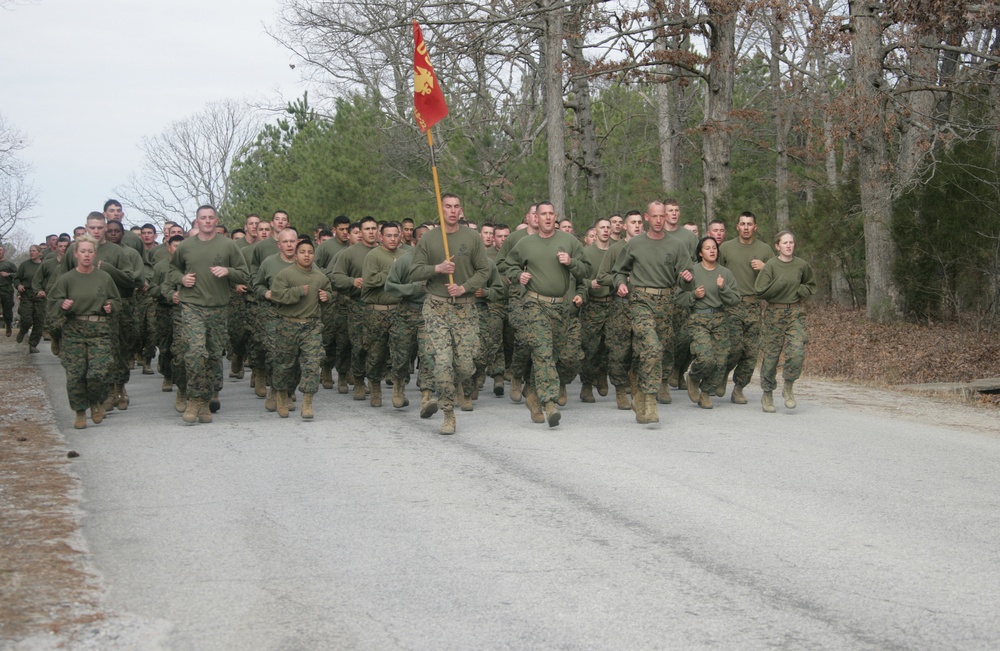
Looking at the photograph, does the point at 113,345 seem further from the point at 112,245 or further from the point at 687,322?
the point at 687,322

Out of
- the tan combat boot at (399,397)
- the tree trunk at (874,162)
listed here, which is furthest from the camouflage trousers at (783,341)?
the tree trunk at (874,162)

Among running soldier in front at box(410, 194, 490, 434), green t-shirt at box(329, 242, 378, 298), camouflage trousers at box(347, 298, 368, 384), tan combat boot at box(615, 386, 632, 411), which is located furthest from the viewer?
green t-shirt at box(329, 242, 378, 298)

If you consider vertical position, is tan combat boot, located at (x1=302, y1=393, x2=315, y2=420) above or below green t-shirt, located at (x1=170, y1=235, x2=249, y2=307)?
below

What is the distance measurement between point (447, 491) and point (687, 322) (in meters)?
6.08

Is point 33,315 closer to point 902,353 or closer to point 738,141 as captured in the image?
point 902,353

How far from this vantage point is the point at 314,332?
43.1 feet

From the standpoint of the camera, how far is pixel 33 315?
951 inches

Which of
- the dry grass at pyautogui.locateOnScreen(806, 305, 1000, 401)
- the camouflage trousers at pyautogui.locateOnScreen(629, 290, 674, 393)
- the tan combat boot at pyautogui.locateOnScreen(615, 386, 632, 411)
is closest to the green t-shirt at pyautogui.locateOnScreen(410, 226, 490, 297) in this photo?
the camouflage trousers at pyautogui.locateOnScreen(629, 290, 674, 393)

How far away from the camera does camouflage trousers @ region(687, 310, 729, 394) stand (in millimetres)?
13156

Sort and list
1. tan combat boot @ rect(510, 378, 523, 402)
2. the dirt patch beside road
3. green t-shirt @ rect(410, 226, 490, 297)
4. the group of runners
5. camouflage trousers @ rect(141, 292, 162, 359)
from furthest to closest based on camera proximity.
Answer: camouflage trousers @ rect(141, 292, 162, 359), tan combat boot @ rect(510, 378, 523, 402), the group of runners, green t-shirt @ rect(410, 226, 490, 297), the dirt patch beside road

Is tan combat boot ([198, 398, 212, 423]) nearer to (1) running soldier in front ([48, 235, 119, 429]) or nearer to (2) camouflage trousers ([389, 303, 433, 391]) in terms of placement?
(1) running soldier in front ([48, 235, 119, 429])

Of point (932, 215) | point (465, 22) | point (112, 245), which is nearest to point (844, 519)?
point (112, 245)

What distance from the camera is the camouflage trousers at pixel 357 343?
14766mm

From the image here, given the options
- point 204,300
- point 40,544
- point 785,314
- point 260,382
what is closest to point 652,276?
point 785,314
